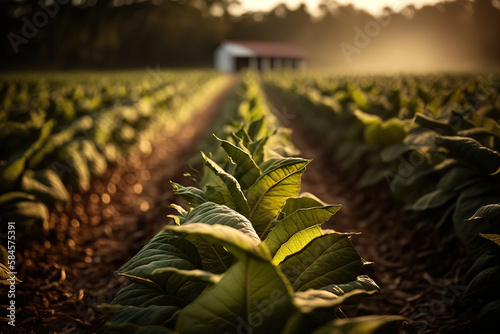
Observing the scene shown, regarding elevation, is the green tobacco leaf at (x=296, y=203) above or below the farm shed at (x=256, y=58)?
below

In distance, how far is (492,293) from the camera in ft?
5.78

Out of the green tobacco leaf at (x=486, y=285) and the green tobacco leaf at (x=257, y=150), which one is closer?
the green tobacco leaf at (x=486, y=285)

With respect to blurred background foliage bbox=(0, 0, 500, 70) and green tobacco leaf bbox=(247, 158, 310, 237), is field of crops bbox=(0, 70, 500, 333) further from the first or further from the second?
blurred background foliage bbox=(0, 0, 500, 70)

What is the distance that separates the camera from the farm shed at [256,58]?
50.1 meters

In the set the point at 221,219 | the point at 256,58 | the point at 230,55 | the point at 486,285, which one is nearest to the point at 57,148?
the point at 221,219

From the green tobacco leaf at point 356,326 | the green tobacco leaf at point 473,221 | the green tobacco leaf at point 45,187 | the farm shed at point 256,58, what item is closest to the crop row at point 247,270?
the green tobacco leaf at point 356,326

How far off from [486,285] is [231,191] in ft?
4.43

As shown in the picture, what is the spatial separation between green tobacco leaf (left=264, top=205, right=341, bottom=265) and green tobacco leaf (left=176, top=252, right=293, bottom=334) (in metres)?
0.32

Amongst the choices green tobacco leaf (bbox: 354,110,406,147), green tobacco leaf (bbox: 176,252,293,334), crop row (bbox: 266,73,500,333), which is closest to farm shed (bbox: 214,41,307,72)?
crop row (bbox: 266,73,500,333)

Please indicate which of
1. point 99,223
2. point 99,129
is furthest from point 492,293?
point 99,129

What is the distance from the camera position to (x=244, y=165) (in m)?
1.97

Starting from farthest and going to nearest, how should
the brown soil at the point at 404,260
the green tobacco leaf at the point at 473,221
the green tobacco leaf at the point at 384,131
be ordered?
the green tobacco leaf at the point at 384,131, the brown soil at the point at 404,260, the green tobacco leaf at the point at 473,221

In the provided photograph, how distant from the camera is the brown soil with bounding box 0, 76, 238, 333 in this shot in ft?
8.86

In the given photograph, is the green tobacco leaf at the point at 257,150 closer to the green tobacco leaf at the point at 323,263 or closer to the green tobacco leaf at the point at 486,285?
the green tobacco leaf at the point at 323,263
